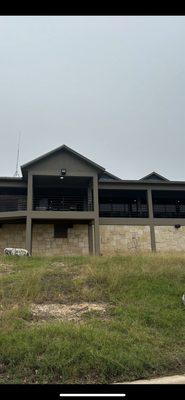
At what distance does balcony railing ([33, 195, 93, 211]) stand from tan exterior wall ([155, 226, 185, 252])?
5.51 meters

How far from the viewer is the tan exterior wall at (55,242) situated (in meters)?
27.1

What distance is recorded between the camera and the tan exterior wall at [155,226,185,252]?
27906 mm

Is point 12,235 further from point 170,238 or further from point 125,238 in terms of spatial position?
point 170,238

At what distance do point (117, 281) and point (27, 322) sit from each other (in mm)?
3879

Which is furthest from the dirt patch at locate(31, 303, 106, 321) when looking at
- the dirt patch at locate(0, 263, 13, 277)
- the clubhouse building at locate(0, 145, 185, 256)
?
the clubhouse building at locate(0, 145, 185, 256)

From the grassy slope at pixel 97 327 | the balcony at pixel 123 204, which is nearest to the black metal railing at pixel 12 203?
the balcony at pixel 123 204

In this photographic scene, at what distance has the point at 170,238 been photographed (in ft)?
93.1

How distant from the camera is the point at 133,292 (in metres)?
11.3

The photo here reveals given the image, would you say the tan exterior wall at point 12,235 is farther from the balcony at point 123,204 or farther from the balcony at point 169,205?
the balcony at point 169,205

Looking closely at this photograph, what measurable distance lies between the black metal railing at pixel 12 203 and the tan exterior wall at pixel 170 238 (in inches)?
377

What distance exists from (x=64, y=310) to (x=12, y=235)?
18216 millimetres

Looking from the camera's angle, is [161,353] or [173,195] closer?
[161,353]
